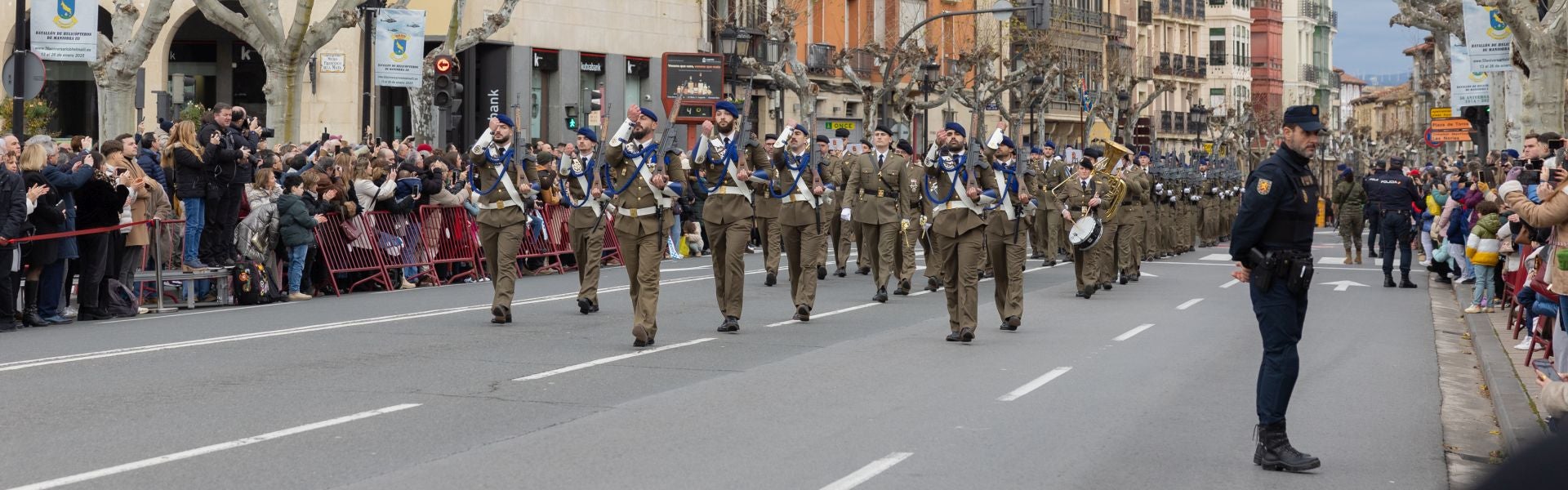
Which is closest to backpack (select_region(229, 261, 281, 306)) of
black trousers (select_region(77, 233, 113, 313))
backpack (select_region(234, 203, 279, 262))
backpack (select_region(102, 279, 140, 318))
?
backpack (select_region(234, 203, 279, 262))

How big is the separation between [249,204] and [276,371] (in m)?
7.79

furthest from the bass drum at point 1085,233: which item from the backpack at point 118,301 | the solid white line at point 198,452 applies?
the solid white line at point 198,452

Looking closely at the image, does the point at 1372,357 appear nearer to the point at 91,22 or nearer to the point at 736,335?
the point at 736,335

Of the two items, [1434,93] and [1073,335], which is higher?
[1434,93]

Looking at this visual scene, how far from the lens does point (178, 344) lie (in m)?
13.6

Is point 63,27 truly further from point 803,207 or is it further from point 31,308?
point 803,207

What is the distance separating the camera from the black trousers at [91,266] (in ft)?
53.4

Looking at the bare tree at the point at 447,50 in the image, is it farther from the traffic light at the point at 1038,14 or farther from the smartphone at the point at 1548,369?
the smartphone at the point at 1548,369

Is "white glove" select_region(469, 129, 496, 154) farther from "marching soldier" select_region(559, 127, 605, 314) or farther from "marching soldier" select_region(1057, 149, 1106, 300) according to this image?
"marching soldier" select_region(1057, 149, 1106, 300)

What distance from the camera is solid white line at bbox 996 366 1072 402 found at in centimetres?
1084

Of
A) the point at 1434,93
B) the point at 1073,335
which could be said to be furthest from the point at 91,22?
the point at 1434,93

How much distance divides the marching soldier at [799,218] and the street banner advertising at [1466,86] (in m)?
14.2

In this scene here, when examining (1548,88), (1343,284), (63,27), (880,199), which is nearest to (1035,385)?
(880,199)

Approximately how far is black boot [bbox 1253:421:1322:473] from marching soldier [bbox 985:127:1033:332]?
6989 mm
